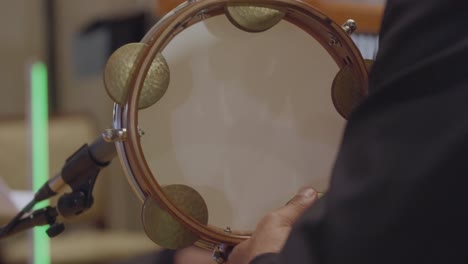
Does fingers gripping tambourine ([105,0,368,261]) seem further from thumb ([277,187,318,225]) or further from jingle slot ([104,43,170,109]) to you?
thumb ([277,187,318,225])

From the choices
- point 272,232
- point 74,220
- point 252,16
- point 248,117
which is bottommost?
point 74,220

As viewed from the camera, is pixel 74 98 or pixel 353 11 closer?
pixel 353 11

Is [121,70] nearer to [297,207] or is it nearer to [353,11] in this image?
[297,207]

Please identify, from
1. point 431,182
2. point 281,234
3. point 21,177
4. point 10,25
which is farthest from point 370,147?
point 10,25

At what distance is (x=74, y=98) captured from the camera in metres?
4.25

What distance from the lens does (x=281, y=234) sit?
36.5 inches

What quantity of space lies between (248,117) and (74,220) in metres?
2.49

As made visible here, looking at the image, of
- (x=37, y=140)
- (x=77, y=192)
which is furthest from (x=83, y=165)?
(x=37, y=140)

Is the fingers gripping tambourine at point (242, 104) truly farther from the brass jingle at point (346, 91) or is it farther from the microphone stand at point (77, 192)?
the microphone stand at point (77, 192)

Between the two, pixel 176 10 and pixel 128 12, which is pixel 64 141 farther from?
pixel 176 10

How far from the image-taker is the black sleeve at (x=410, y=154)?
28.2 inches

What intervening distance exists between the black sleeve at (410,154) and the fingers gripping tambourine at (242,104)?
1.16 ft

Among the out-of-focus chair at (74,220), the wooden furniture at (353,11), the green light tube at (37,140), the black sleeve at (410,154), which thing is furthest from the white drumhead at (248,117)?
the out-of-focus chair at (74,220)

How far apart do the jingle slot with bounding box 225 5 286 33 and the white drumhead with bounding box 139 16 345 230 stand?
0.03 meters
